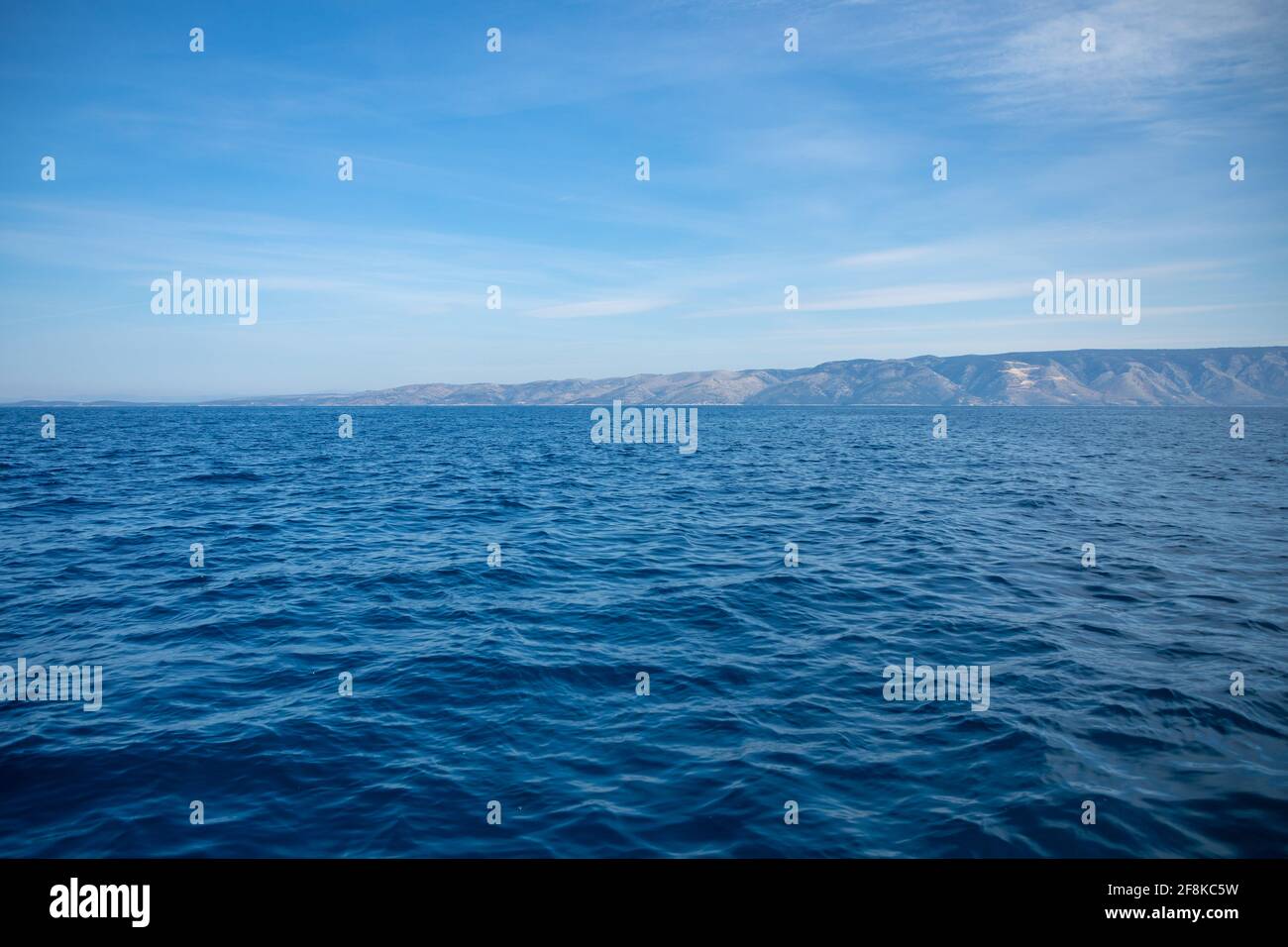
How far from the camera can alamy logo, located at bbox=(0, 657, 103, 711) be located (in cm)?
1256

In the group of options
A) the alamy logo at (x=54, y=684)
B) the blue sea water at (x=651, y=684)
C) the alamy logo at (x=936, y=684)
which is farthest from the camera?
the alamy logo at (x=54, y=684)

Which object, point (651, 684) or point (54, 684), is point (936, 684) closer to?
point (651, 684)

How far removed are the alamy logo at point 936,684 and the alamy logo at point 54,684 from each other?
49.5 feet

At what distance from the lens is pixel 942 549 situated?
24.4 m

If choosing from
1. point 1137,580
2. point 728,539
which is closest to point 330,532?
point 728,539

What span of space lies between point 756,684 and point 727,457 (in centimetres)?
5262

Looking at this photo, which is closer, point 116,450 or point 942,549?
point 942,549

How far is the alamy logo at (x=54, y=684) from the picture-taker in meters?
12.6
